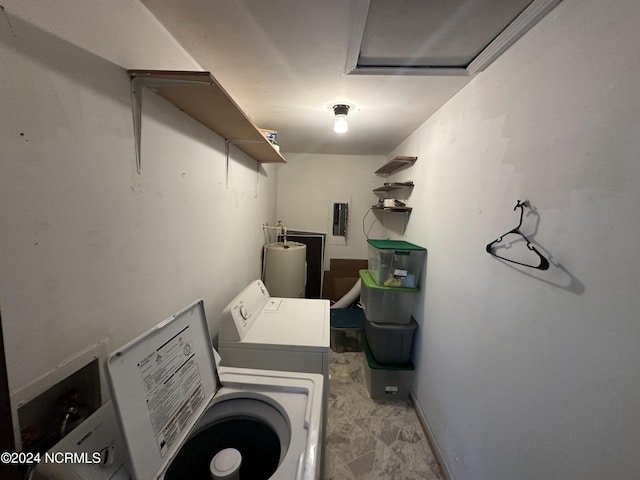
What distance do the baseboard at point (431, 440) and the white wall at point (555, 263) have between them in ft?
0.22

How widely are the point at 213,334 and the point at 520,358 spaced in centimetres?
166

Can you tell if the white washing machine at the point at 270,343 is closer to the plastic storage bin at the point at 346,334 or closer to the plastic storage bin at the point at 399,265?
the plastic storage bin at the point at 399,265

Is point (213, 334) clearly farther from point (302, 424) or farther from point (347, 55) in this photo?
point (347, 55)

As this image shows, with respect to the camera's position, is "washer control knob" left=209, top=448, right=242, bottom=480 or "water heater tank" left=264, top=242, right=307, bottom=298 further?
"water heater tank" left=264, top=242, right=307, bottom=298

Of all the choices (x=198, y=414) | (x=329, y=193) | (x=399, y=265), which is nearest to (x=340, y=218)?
(x=329, y=193)

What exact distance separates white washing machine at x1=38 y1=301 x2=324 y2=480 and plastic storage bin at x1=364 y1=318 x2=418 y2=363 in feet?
3.78

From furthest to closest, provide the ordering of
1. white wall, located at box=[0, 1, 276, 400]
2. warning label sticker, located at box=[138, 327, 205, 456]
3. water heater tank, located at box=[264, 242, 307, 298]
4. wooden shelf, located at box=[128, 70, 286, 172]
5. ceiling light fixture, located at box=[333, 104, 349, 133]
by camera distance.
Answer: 1. water heater tank, located at box=[264, 242, 307, 298]
2. ceiling light fixture, located at box=[333, 104, 349, 133]
3. wooden shelf, located at box=[128, 70, 286, 172]
4. warning label sticker, located at box=[138, 327, 205, 456]
5. white wall, located at box=[0, 1, 276, 400]

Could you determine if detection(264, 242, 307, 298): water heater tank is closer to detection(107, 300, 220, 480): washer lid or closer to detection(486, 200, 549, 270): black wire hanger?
detection(107, 300, 220, 480): washer lid

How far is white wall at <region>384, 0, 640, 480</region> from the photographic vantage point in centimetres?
63

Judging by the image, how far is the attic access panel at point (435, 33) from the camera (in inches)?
34.4

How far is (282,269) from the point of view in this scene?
2.63m

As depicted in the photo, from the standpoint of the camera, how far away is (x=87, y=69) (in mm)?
693

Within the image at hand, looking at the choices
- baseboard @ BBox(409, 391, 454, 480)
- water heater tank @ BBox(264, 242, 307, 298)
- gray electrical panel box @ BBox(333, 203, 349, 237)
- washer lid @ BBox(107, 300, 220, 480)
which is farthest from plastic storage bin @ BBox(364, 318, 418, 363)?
gray electrical panel box @ BBox(333, 203, 349, 237)

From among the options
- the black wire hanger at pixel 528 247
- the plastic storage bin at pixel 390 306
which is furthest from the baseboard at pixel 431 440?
the black wire hanger at pixel 528 247
